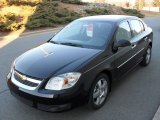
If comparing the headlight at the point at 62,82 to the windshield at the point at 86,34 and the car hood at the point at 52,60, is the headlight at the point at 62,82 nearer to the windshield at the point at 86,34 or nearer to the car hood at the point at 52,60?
the car hood at the point at 52,60

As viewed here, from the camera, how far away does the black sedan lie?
13.2 ft

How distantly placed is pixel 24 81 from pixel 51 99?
0.58 m

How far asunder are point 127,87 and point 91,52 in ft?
4.66

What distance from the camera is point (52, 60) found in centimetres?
451

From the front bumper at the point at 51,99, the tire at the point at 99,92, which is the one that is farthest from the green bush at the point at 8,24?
the front bumper at the point at 51,99

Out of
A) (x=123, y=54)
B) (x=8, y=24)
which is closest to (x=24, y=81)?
(x=123, y=54)

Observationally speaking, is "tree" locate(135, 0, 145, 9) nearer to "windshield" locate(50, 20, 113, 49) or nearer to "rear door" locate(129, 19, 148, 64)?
"rear door" locate(129, 19, 148, 64)

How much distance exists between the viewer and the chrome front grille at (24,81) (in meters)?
4.05

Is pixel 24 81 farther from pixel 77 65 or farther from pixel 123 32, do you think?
pixel 123 32

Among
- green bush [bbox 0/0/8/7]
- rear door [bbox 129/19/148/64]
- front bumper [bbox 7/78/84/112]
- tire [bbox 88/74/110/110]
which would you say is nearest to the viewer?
front bumper [bbox 7/78/84/112]

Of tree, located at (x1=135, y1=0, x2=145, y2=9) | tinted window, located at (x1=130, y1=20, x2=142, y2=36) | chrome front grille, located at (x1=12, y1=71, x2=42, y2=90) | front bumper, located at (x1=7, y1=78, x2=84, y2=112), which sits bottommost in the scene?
tree, located at (x1=135, y1=0, x2=145, y2=9)

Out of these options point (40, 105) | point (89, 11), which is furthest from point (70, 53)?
point (89, 11)

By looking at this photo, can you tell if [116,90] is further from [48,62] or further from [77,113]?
[48,62]

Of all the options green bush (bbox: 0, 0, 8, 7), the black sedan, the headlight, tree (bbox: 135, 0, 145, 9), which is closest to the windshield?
the black sedan
